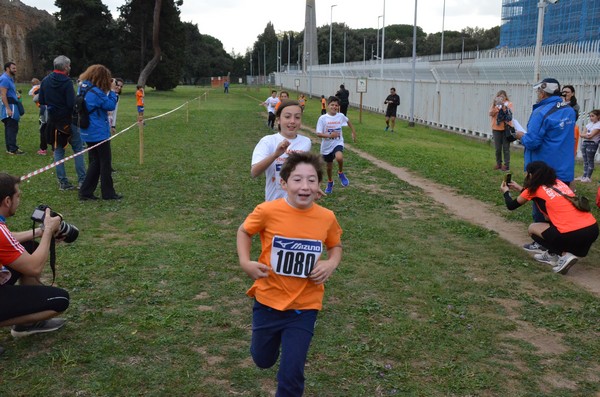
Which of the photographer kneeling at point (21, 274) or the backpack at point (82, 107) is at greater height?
the backpack at point (82, 107)

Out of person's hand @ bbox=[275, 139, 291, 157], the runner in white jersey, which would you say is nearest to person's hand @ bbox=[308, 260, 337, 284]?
person's hand @ bbox=[275, 139, 291, 157]

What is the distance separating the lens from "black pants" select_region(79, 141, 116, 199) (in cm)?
909

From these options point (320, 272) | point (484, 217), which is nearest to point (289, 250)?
point (320, 272)

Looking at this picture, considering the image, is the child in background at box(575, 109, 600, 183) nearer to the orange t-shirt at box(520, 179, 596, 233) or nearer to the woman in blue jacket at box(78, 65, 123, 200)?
the orange t-shirt at box(520, 179, 596, 233)

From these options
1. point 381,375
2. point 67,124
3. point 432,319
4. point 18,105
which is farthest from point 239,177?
point 381,375

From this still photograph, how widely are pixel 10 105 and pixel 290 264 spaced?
A: 496 inches

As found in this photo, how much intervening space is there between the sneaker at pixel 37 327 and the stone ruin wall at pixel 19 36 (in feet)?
247

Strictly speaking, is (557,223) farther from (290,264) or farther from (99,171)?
(99,171)

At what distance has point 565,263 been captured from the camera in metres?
6.25

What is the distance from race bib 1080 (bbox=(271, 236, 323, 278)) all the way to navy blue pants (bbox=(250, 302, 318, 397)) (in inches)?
9.1

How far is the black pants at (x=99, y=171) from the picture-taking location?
9094 millimetres

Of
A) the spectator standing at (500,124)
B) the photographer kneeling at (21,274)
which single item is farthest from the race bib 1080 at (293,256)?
the spectator standing at (500,124)

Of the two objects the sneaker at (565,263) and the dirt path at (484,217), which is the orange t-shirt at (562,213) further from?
the dirt path at (484,217)

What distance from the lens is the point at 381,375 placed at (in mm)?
4027
